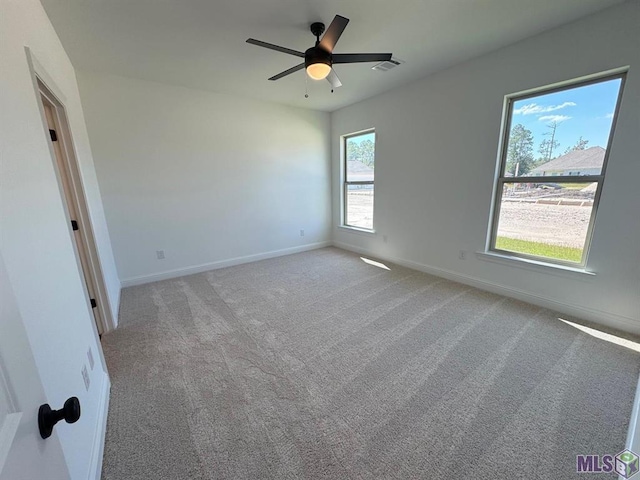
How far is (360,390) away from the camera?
1.77 metres

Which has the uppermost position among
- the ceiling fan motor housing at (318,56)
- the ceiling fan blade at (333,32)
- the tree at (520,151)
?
the ceiling fan blade at (333,32)

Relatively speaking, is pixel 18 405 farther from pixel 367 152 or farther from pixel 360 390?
pixel 367 152

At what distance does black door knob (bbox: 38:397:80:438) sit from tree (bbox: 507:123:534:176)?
3.70m

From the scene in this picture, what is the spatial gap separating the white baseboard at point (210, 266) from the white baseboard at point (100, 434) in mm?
2061

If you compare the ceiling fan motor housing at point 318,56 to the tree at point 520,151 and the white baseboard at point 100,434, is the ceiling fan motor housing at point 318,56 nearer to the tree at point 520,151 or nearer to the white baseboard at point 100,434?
the tree at point 520,151

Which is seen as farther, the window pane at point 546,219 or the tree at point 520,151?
the tree at point 520,151

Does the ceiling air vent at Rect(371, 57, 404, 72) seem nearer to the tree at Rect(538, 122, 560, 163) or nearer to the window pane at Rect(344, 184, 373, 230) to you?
the tree at Rect(538, 122, 560, 163)

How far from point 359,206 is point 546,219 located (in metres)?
2.77

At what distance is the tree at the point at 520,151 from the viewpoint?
276 centimetres

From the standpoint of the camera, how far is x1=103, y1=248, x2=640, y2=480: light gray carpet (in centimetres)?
135

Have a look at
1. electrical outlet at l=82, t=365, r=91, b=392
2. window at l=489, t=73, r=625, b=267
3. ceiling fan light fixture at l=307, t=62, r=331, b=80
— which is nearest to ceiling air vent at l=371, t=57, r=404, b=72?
ceiling fan light fixture at l=307, t=62, r=331, b=80

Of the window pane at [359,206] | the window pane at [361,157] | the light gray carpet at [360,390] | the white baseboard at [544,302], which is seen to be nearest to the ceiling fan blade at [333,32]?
the light gray carpet at [360,390]

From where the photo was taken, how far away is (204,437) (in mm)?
1475

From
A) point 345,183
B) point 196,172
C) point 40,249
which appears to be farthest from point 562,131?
point 196,172
